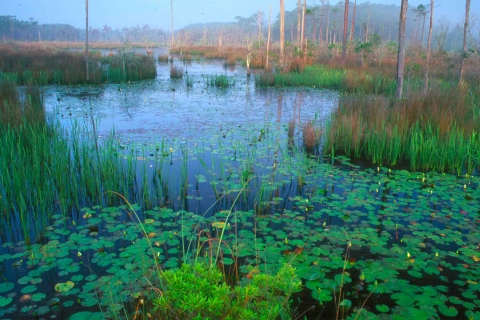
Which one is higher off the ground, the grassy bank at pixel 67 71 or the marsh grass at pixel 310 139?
the grassy bank at pixel 67 71

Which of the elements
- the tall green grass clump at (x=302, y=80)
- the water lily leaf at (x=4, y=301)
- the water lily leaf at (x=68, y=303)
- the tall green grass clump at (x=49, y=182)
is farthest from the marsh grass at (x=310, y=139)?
the tall green grass clump at (x=302, y=80)

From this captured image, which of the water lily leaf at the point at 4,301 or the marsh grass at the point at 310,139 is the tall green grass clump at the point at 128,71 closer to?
the marsh grass at the point at 310,139

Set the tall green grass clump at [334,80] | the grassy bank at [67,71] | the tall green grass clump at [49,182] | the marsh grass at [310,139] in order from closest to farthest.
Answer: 1. the tall green grass clump at [49,182]
2. the marsh grass at [310,139]
3. the tall green grass clump at [334,80]
4. the grassy bank at [67,71]

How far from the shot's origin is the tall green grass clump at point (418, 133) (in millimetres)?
5816

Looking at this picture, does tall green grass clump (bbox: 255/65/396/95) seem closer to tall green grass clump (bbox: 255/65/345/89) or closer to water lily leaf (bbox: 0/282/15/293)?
tall green grass clump (bbox: 255/65/345/89)

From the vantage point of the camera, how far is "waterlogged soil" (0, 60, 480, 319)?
271 cm

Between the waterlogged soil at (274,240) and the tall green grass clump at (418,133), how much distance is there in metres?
0.43

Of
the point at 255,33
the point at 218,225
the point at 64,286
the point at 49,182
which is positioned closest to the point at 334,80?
the point at 218,225

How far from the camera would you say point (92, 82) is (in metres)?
14.7

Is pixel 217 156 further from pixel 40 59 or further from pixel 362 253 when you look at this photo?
pixel 40 59

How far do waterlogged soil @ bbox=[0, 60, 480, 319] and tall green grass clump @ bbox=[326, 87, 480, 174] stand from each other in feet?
1.42

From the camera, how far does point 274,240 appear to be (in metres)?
3.59

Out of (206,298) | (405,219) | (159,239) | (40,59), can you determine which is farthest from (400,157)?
(40,59)

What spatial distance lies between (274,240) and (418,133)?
4.07 m
